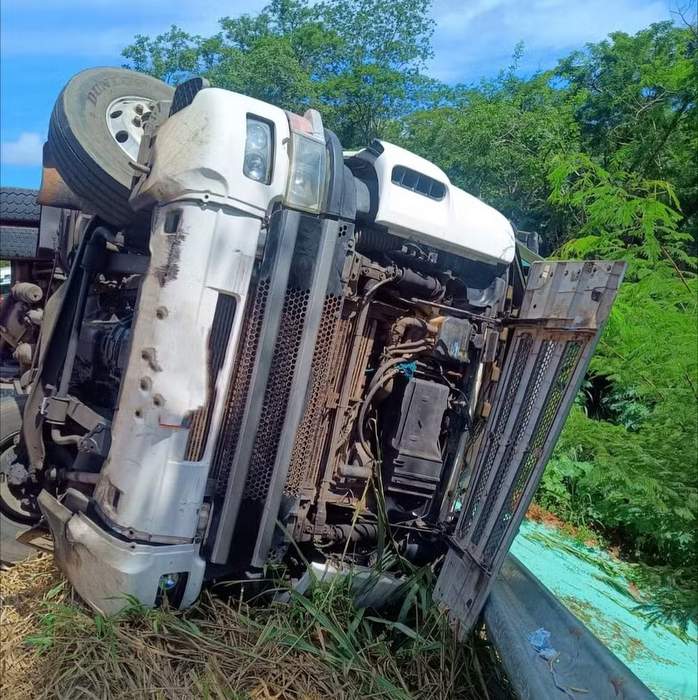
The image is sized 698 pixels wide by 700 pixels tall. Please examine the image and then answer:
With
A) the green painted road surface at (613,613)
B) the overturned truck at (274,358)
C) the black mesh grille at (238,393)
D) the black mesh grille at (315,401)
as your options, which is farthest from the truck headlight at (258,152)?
the green painted road surface at (613,613)

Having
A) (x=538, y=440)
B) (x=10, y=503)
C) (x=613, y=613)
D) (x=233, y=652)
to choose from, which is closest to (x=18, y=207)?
(x=10, y=503)

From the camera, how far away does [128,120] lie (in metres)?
2.72

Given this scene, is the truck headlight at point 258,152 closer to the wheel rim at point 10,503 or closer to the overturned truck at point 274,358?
the overturned truck at point 274,358

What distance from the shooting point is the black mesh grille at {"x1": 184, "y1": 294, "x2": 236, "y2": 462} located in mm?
2199

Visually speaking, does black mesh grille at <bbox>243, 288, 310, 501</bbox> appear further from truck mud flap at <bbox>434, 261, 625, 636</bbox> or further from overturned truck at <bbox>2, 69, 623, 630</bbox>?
truck mud flap at <bbox>434, 261, 625, 636</bbox>

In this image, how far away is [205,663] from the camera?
2111mm

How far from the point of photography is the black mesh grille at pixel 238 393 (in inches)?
89.0

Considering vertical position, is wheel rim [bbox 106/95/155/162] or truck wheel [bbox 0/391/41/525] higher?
wheel rim [bbox 106/95/155/162]

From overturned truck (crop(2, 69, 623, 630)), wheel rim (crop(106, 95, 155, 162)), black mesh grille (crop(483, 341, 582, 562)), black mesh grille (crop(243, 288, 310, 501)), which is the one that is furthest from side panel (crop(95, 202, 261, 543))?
black mesh grille (crop(483, 341, 582, 562))

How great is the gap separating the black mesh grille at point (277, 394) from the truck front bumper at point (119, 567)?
33 cm

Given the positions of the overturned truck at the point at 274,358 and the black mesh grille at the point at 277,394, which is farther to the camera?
the black mesh grille at the point at 277,394

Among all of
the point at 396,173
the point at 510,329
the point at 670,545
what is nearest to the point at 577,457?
the point at 670,545

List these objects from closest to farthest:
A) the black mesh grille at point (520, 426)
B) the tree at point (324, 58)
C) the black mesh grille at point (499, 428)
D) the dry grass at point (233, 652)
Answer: the dry grass at point (233, 652) → the black mesh grille at point (520, 426) → the black mesh grille at point (499, 428) → the tree at point (324, 58)

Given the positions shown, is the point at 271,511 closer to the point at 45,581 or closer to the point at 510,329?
the point at 45,581
